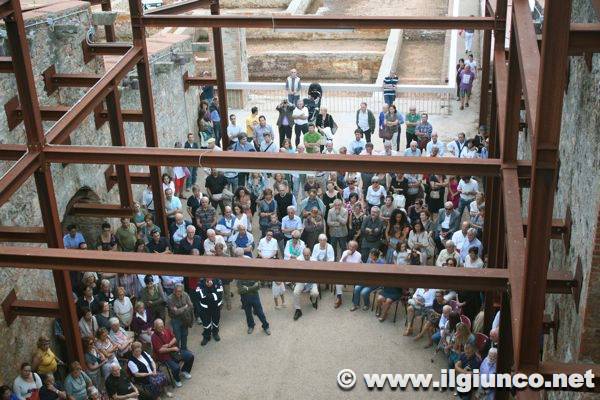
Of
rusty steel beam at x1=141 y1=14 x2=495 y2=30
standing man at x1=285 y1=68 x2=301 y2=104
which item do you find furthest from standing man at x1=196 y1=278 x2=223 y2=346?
standing man at x1=285 y1=68 x2=301 y2=104

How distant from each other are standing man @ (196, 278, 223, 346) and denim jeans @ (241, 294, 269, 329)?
38 centimetres

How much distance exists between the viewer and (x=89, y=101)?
10.3 m

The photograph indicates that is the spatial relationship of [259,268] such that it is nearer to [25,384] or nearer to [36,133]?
[36,133]

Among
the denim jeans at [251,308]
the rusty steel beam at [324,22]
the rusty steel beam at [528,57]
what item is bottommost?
the denim jeans at [251,308]

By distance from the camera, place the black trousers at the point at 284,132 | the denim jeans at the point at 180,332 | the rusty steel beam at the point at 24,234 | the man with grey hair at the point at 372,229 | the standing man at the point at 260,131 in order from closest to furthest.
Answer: the rusty steel beam at the point at 24,234
the denim jeans at the point at 180,332
the man with grey hair at the point at 372,229
the standing man at the point at 260,131
the black trousers at the point at 284,132

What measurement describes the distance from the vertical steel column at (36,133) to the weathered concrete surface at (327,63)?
16850mm

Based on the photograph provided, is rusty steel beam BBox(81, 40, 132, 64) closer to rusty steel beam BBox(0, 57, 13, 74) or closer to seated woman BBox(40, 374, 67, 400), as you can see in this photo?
rusty steel beam BBox(0, 57, 13, 74)

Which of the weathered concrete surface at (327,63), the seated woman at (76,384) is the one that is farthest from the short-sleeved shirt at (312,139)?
the weathered concrete surface at (327,63)

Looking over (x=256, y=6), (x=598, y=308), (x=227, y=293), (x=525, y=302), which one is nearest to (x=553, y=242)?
(x=598, y=308)

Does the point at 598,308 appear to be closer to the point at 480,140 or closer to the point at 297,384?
the point at 297,384

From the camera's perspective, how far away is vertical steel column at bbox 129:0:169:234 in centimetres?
1219

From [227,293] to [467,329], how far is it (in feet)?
13.5

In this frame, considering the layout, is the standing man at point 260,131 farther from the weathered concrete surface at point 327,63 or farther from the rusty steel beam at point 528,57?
the weathered concrete surface at point 327,63

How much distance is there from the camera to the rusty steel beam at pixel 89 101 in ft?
30.7
